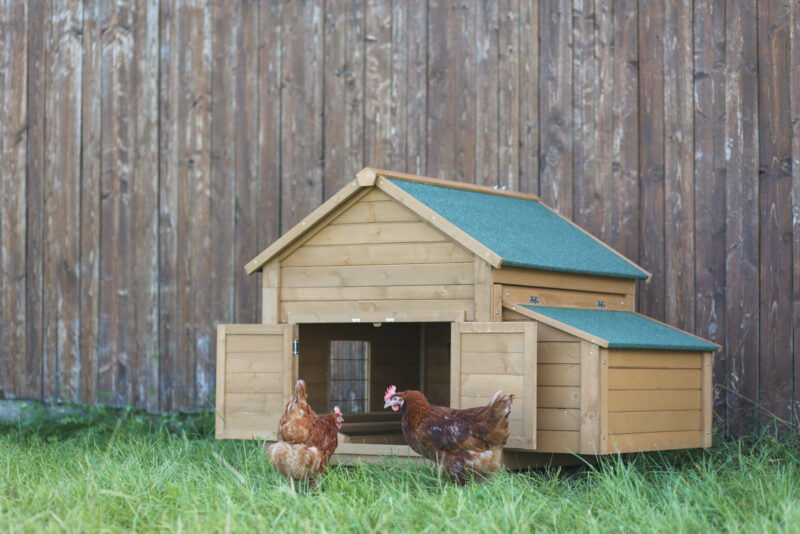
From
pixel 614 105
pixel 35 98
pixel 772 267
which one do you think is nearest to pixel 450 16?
pixel 614 105

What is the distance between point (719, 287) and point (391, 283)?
2085mm

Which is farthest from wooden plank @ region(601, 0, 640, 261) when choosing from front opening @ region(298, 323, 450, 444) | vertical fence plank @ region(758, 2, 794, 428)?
front opening @ region(298, 323, 450, 444)

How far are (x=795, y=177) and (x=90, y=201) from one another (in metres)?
5.15

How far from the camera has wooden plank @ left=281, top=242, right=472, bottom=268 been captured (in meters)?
5.53

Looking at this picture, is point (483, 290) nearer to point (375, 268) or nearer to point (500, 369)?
point (500, 369)

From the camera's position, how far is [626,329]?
5.62 m

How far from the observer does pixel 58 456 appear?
6.48 m

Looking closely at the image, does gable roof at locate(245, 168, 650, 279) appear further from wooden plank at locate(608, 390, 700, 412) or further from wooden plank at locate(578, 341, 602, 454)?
wooden plank at locate(608, 390, 700, 412)

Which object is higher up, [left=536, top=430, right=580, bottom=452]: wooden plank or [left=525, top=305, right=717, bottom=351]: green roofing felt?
[left=525, top=305, right=717, bottom=351]: green roofing felt

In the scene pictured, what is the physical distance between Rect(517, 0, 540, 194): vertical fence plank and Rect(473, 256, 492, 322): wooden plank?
6.02 ft

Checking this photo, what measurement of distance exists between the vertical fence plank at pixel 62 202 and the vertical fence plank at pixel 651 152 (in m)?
4.38

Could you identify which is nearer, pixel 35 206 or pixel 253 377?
pixel 253 377

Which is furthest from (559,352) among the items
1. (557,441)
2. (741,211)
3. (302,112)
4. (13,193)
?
(13,193)

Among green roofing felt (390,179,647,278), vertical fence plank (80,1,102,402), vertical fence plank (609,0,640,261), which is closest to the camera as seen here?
green roofing felt (390,179,647,278)
